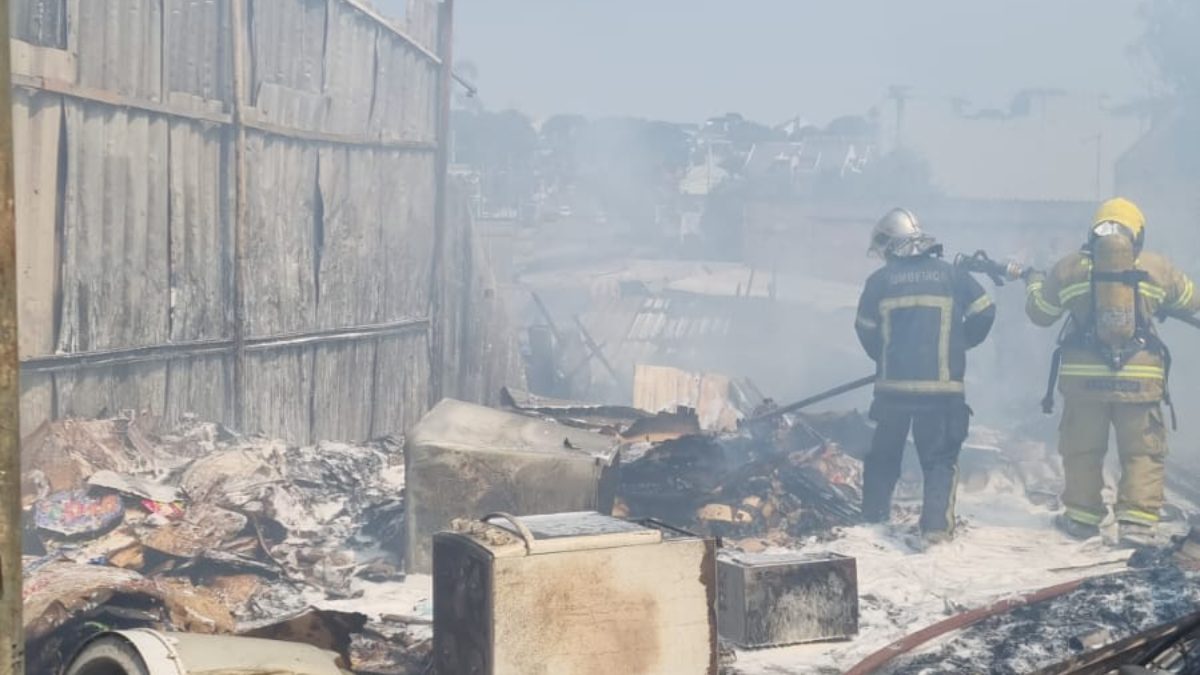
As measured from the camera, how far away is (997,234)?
31.2 metres

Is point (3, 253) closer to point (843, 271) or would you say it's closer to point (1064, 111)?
point (843, 271)

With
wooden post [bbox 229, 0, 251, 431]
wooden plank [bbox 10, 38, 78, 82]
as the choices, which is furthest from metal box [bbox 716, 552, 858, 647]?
wooden plank [bbox 10, 38, 78, 82]

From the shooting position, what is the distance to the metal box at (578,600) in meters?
4.78

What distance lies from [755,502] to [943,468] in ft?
4.32

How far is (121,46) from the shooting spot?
7762 mm

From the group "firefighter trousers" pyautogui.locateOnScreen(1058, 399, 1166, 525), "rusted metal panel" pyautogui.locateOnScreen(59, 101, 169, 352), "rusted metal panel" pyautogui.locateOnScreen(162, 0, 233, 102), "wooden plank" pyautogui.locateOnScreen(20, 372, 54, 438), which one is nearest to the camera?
"wooden plank" pyautogui.locateOnScreen(20, 372, 54, 438)

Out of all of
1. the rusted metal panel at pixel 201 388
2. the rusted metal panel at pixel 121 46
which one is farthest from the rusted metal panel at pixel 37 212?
the rusted metal panel at pixel 201 388

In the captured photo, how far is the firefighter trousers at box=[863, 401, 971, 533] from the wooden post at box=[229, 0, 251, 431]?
4.53 metres

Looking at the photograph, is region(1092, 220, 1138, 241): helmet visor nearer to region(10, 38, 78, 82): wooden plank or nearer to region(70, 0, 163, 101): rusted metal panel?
region(70, 0, 163, 101): rusted metal panel

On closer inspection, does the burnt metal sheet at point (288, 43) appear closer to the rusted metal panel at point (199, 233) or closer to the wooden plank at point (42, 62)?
the rusted metal panel at point (199, 233)

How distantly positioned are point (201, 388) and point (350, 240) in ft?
8.10

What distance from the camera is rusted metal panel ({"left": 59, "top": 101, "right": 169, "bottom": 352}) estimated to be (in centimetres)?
741

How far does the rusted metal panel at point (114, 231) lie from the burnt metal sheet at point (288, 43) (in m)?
1.33

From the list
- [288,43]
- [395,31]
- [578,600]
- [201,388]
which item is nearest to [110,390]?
[201,388]
